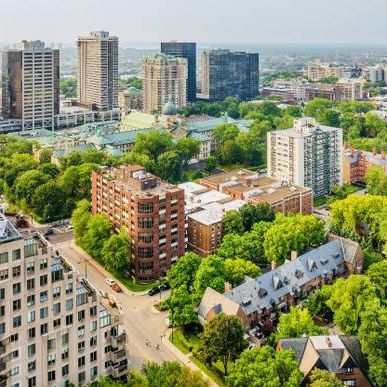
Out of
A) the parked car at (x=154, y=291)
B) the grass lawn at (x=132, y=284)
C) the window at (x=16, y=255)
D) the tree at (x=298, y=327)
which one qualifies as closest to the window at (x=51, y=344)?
the window at (x=16, y=255)

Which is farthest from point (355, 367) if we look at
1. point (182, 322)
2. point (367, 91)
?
point (367, 91)

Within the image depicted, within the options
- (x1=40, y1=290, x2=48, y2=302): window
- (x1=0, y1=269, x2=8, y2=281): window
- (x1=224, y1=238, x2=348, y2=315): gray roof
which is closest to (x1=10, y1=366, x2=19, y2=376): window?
(x1=40, y1=290, x2=48, y2=302): window

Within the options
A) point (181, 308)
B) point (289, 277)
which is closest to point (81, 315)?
point (181, 308)

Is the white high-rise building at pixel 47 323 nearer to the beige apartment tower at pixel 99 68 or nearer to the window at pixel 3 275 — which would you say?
the window at pixel 3 275

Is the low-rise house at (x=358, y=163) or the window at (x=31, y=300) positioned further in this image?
the low-rise house at (x=358, y=163)

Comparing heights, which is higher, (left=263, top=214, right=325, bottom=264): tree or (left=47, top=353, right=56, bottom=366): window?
(left=263, top=214, right=325, bottom=264): tree

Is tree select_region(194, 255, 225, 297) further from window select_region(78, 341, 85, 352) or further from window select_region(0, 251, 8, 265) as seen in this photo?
window select_region(0, 251, 8, 265)

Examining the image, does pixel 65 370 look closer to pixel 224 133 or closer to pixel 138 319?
pixel 138 319
